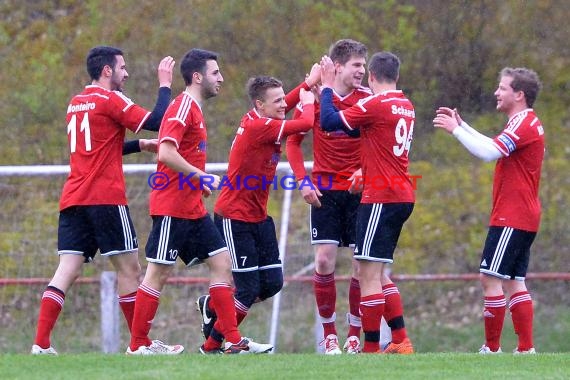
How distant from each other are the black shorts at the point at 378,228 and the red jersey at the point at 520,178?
782 millimetres

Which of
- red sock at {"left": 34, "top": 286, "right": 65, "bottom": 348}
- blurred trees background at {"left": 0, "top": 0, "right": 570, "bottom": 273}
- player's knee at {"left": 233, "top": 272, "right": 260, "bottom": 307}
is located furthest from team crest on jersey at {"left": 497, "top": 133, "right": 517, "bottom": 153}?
blurred trees background at {"left": 0, "top": 0, "right": 570, "bottom": 273}

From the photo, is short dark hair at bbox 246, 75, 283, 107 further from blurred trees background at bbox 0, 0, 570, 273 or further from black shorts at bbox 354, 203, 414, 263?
blurred trees background at bbox 0, 0, 570, 273

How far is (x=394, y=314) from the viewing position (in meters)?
8.70

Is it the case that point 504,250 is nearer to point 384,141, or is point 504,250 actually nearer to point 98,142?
point 384,141

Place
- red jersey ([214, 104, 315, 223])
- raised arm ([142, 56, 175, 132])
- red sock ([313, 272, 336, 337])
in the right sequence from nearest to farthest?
raised arm ([142, 56, 175, 132])
red jersey ([214, 104, 315, 223])
red sock ([313, 272, 336, 337])

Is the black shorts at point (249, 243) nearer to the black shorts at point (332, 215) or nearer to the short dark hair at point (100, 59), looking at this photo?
the black shorts at point (332, 215)

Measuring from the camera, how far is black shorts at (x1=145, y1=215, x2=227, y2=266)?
314 inches

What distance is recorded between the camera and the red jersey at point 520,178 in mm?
8445

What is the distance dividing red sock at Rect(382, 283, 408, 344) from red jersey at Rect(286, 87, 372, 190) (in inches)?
35.1

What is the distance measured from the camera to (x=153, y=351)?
8.27m

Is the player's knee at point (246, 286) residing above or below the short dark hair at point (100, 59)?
below

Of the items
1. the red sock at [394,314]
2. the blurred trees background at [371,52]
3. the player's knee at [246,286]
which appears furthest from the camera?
the blurred trees background at [371,52]

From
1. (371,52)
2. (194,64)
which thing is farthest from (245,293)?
(371,52)

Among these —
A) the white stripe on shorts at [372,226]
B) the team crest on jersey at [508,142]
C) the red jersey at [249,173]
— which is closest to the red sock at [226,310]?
the red jersey at [249,173]
